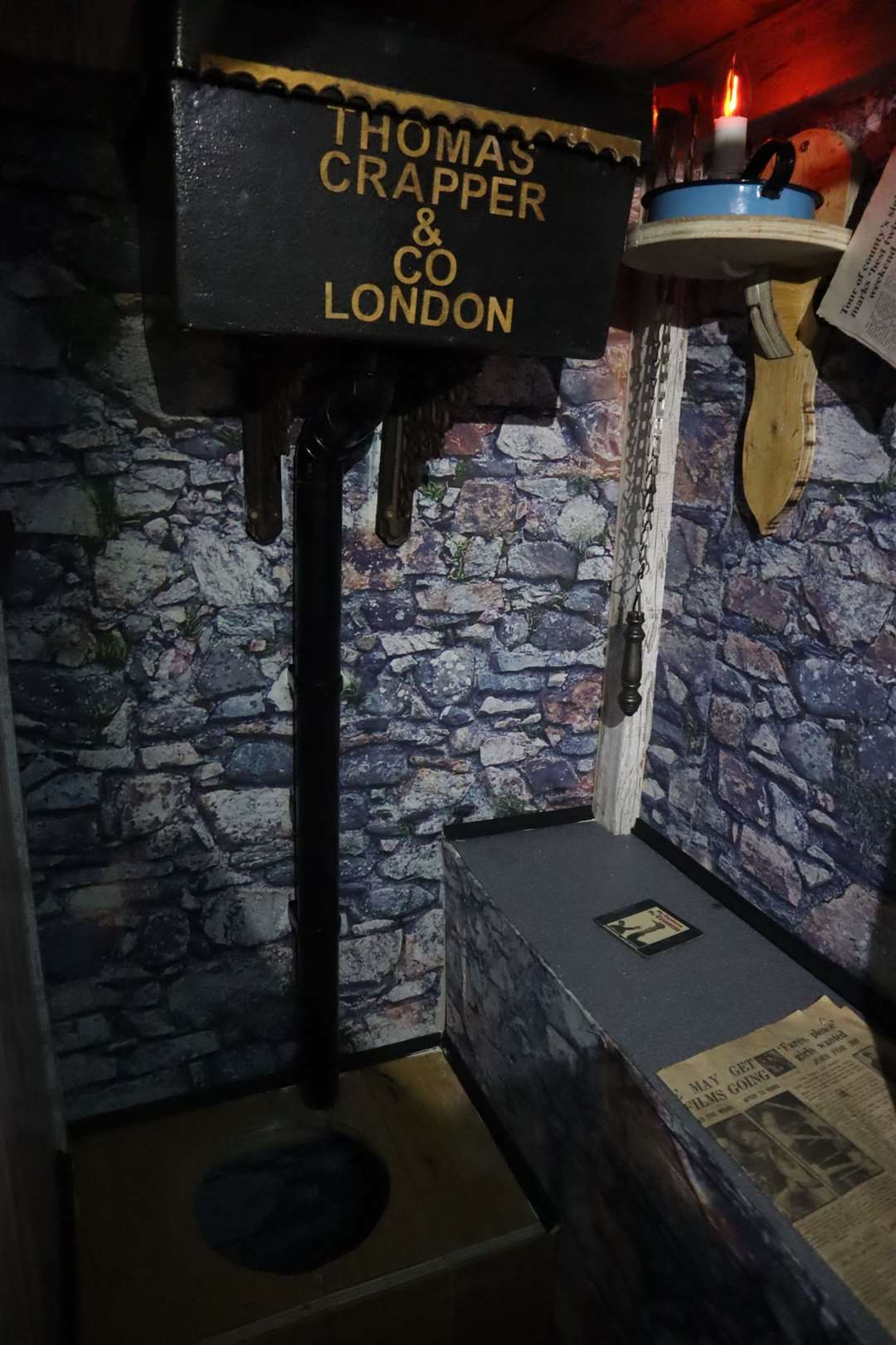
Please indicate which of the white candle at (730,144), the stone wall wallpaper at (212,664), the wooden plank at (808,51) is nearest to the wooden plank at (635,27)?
the wooden plank at (808,51)

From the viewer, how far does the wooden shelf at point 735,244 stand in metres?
1.55

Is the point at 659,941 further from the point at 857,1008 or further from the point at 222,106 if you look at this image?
the point at 222,106

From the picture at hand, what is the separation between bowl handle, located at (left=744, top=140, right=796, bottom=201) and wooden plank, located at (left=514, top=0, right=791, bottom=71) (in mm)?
219

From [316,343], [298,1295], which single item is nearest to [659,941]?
[298,1295]

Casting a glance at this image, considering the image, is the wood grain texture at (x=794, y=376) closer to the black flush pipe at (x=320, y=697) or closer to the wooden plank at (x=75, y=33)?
the black flush pipe at (x=320, y=697)

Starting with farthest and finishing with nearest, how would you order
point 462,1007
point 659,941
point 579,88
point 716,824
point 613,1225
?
point 462,1007 < point 716,824 < point 659,941 < point 613,1225 < point 579,88

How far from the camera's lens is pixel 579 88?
1487 mm

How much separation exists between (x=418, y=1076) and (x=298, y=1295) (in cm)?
65

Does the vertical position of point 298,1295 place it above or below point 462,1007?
below

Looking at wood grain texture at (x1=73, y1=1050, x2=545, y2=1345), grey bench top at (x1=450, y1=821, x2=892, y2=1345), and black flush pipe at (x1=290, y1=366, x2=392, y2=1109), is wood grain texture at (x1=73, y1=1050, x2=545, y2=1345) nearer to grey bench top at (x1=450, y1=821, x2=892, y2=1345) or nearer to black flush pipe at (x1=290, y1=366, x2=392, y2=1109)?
black flush pipe at (x1=290, y1=366, x2=392, y2=1109)


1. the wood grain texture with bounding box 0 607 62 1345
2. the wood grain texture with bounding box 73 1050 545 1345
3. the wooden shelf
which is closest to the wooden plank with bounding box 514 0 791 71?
the wooden shelf

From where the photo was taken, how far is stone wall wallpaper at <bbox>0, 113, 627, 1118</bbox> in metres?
1.78

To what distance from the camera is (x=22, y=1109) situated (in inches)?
58.4

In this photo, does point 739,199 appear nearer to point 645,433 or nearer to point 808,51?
point 808,51
